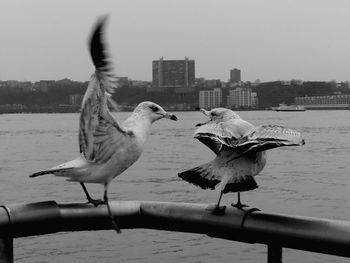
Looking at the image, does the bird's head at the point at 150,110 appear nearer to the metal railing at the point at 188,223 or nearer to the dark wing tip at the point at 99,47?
the dark wing tip at the point at 99,47

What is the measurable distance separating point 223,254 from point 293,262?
5.74 feet

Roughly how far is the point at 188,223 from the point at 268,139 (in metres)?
0.53

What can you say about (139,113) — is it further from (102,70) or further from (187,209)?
(187,209)

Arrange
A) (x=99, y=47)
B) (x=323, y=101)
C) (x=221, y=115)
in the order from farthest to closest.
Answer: (x=323, y=101) < (x=221, y=115) < (x=99, y=47)

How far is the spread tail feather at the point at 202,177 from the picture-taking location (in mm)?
3389

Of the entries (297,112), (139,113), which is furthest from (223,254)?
(297,112)

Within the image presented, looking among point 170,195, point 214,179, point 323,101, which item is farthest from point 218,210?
point 323,101

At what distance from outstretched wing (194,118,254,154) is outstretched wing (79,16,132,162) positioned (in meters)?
0.41

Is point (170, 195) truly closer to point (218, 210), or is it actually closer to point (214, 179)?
point (214, 179)

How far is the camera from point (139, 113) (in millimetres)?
3584

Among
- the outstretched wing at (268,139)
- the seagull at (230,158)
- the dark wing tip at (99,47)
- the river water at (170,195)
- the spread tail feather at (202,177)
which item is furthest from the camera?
the river water at (170,195)

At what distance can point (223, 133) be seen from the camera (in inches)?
131

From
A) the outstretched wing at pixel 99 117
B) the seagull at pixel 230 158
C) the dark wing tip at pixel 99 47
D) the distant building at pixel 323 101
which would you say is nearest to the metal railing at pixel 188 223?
the seagull at pixel 230 158

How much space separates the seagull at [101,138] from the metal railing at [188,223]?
0.10 metres
